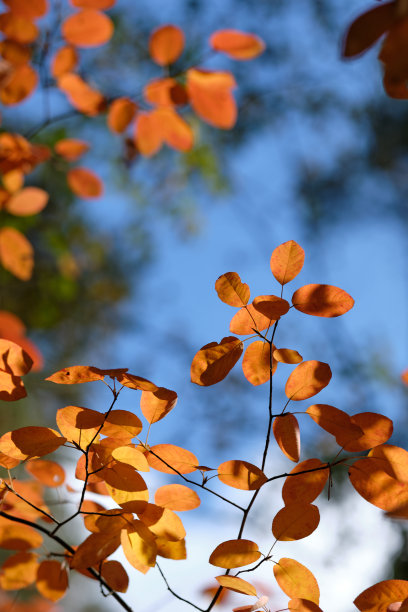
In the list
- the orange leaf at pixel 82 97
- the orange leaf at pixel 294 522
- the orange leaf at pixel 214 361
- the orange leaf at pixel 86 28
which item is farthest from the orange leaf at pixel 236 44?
the orange leaf at pixel 294 522

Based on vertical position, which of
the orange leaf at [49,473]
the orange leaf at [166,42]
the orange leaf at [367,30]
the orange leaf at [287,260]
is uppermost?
the orange leaf at [166,42]

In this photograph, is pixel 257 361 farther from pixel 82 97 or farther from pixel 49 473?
pixel 82 97

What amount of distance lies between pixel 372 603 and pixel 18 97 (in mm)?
881

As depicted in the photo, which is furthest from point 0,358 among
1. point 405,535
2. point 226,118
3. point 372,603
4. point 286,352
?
point 405,535

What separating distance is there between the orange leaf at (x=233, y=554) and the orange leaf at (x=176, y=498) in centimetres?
4

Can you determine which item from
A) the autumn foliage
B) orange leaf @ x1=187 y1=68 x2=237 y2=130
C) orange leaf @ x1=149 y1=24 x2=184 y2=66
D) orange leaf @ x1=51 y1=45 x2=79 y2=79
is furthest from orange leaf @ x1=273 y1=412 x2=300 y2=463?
orange leaf @ x1=51 y1=45 x2=79 y2=79

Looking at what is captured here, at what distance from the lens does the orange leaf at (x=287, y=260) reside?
413 millimetres

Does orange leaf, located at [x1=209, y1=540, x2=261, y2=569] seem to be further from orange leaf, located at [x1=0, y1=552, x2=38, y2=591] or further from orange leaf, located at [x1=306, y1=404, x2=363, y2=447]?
orange leaf, located at [x1=0, y1=552, x2=38, y2=591]

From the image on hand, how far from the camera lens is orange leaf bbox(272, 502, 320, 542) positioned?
396 millimetres

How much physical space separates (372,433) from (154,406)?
0.18m

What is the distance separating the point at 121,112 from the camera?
953 mm

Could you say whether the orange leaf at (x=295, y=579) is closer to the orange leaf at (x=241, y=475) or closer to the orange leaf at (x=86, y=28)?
the orange leaf at (x=241, y=475)

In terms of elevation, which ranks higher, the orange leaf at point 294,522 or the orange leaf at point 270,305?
the orange leaf at point 270,305

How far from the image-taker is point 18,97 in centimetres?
84
